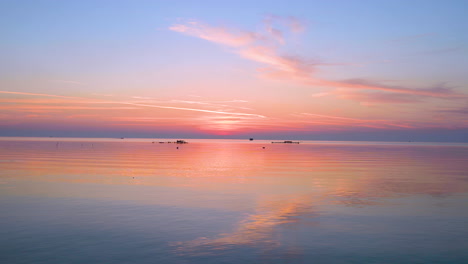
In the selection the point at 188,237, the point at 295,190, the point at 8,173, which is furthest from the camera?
the point at 8,173

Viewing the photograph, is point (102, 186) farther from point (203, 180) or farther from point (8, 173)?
point (8, 173)

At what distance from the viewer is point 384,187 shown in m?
35.2

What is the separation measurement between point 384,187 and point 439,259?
807 inches

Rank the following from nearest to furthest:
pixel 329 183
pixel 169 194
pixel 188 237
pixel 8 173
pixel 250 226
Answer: pixel 188 237, pixel 250 226, pixel 169 194, pixel 329 183, pixel 8 173

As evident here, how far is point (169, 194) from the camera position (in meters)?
30.3

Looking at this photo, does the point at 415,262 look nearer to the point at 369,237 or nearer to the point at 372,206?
the point at 369,237

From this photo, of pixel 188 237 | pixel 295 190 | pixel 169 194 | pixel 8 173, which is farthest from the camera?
pixel 8 173

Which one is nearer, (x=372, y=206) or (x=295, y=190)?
(x=372, y=206)

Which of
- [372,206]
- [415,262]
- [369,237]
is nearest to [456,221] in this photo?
[372,206]

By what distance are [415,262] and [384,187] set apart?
69.6ft

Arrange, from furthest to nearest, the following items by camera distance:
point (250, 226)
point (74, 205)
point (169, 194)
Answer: point (169, 194), point (74, 205), point (250, 226)

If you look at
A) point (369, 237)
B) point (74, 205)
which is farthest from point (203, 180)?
point (369, 237)

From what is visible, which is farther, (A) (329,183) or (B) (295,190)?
(A) (329,183)

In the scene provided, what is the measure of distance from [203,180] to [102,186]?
10332 millimetres
